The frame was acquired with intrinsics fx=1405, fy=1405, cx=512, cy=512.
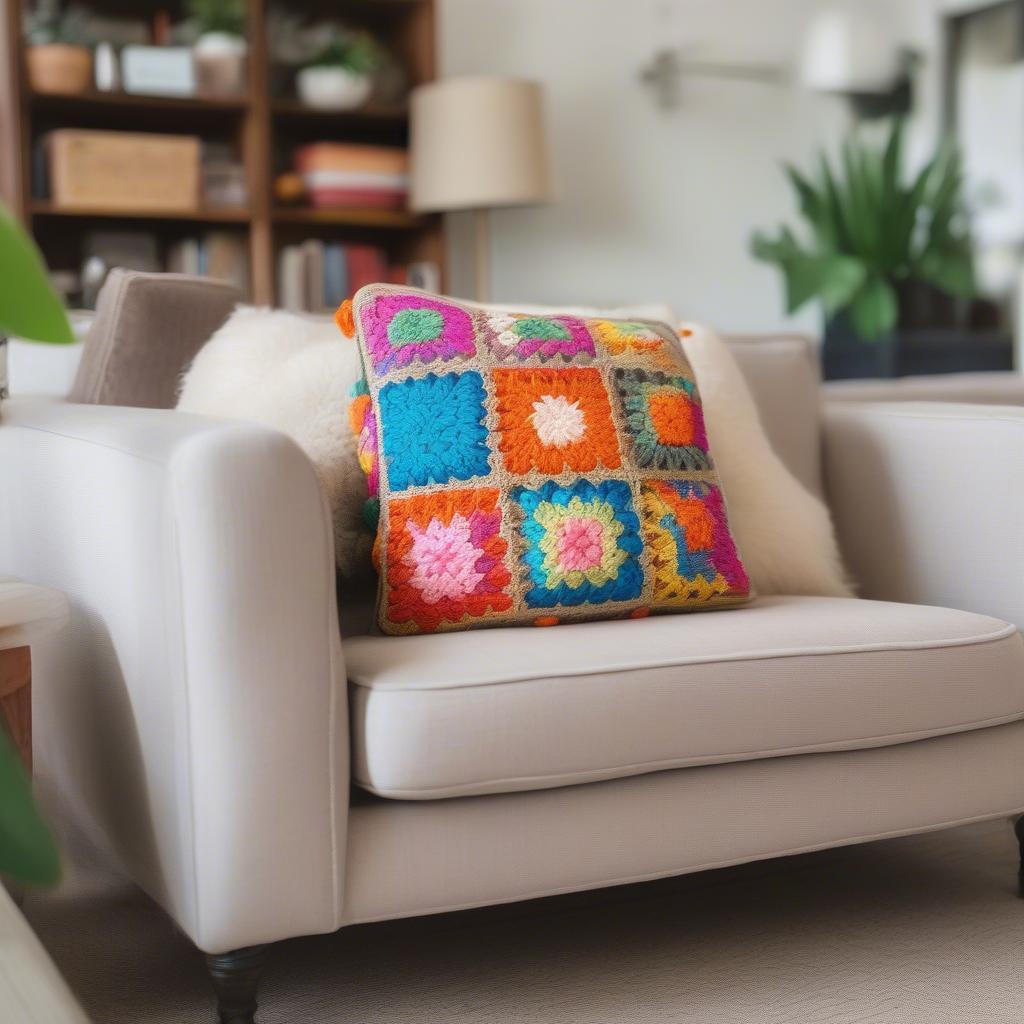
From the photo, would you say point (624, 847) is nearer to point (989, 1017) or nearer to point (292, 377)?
point (989, 1017)

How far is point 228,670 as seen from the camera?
119cm

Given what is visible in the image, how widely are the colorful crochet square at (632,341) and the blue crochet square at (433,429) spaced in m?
0.18

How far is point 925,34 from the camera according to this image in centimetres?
477

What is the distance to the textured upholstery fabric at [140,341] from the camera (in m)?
1.72

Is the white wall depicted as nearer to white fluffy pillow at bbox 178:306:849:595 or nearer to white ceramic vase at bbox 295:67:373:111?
white ceramic vase at bbox 295:67:373:111

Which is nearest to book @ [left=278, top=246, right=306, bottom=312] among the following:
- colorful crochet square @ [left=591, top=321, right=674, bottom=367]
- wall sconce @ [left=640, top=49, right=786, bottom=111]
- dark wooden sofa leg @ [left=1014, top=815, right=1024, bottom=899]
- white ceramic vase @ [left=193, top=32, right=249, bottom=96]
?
white ceramic vase @ [left=193, top=32, right=249, bottom=96]

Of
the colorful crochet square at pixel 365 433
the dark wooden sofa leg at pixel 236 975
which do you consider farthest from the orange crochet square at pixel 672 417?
the dark wooden sofa leg at pixel 236 975

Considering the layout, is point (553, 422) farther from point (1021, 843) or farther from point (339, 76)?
point (339, 76)

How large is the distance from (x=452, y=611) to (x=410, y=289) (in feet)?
1.32

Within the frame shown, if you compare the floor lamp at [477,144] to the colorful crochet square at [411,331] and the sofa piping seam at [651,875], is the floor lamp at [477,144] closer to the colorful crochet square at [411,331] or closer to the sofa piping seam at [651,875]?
the colorful crochet square at [411,331]

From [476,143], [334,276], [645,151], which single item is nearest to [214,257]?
[334,276]

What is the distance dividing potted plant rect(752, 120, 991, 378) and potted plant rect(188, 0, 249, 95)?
1.73 metres

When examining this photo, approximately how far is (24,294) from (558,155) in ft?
13.0

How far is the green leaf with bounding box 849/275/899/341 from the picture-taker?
14.3 ft
